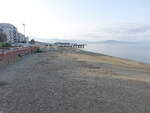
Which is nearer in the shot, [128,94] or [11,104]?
[11,104]

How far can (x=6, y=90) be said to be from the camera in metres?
6.44

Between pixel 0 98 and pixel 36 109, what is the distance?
1.44 m

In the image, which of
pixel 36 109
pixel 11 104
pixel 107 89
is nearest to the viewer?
pixel 36 109

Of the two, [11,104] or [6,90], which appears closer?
[11,104]

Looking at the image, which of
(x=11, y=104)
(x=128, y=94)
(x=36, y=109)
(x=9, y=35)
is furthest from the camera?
(x=9, y=35)

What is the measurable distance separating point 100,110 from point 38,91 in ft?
7.81

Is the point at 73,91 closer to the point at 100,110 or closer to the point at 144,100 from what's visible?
the point at 100,110

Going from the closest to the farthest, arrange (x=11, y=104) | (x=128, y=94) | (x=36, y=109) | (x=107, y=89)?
(x=36, y=109) < (x=11, y=104) < (x=128, y=94) < (x=107, y=89)

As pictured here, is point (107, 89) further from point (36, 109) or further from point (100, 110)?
point (36, 109)

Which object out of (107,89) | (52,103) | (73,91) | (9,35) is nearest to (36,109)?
(52,103)

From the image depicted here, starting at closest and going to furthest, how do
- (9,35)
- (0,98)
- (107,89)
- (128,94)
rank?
(0,98) < (128,94) < (107,89) < (9,35)

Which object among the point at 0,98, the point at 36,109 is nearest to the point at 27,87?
the point at 0,98

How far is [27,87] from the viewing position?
6.87 metres

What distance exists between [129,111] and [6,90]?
154 inches
